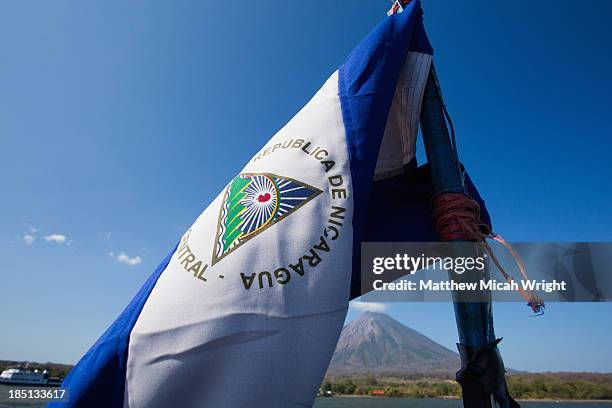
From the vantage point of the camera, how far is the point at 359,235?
230cm

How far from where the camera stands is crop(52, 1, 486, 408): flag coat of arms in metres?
1.90

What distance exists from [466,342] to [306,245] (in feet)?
3.54

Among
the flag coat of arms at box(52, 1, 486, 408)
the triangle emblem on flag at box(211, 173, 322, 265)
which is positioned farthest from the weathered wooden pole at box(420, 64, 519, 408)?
the triangle emblem on flag at box(211, 173, 322, 265)

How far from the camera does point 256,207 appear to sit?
2.42 metres

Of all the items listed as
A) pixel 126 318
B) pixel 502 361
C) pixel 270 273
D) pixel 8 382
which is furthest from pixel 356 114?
pixel 8 382

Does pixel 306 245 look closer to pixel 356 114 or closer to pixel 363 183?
pixel 363 183

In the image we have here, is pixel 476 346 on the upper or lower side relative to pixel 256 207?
lower

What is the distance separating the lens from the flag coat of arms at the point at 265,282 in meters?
1.90

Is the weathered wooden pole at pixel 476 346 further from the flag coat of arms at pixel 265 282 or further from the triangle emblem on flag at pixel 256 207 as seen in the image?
the triangle emblem on flag at pixel 256 207

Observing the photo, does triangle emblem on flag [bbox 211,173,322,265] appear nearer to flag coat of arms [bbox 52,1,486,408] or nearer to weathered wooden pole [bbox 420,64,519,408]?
flag coat of arms [bbox 52,1,486,408]

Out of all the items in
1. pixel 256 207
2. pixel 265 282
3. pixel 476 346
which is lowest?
pixel 476 346

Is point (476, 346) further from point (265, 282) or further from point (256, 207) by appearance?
point (256, 207)

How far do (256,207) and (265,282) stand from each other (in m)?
0.56

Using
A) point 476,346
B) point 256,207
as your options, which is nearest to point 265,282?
point 256,207
